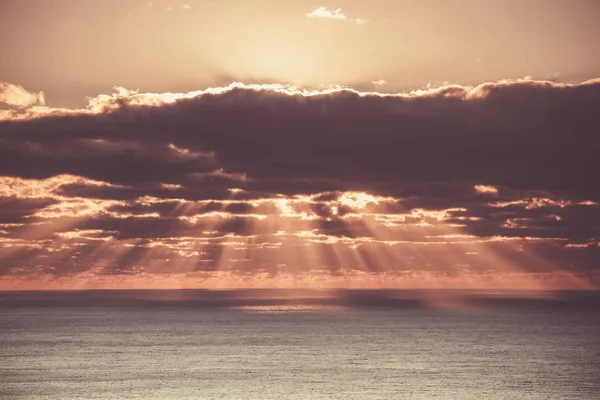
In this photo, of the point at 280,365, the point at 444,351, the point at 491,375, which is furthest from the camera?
the point at 444,351

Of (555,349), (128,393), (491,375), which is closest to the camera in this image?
(128,393)

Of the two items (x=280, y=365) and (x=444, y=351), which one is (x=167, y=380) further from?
(x=444, y=351)

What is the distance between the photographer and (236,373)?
14462cm

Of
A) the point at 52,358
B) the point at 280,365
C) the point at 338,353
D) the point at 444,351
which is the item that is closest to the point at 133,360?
the point at 52,358

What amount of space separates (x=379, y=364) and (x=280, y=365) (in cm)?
1877

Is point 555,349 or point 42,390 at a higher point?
point 42,390

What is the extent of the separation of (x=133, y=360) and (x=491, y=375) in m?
70.4

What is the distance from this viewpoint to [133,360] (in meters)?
167

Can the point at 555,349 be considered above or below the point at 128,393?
below

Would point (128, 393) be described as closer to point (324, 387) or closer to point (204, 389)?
point (204, 389)

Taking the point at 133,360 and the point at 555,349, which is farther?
the point at 555,349

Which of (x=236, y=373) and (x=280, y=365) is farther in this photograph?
(x=280, y=365)

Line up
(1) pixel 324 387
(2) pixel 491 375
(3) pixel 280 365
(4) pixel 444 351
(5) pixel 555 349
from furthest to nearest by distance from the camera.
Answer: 1. (5) pixel 555 349
2. (4) pixel 444 351
3. (3) pixel 280 365
4. (2) pixel 491 375
5. (1) pixel 324 387

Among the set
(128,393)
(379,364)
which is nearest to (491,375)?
(379,364)
